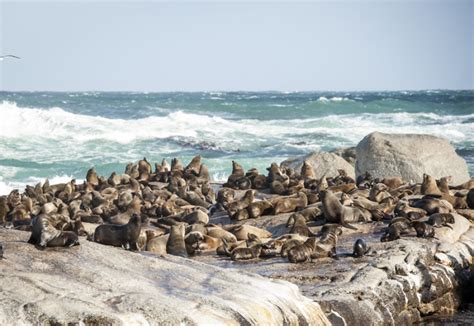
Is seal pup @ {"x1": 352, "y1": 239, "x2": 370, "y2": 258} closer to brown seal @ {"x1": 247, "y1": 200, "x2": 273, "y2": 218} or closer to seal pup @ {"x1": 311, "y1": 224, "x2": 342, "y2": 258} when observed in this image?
seal pup @ {"x1": 311, "y1": 224, "x2": 342, "y2": 258}

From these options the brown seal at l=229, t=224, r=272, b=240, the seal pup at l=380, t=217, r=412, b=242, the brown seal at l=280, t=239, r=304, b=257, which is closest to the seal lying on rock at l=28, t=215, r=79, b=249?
the brown seal at l=280, t=239, r=304, b=257

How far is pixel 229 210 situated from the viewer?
1298cm

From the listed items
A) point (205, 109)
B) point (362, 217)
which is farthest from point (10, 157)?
point (205, 109)

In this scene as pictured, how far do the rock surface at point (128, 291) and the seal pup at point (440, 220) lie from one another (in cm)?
403

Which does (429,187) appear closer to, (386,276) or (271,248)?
(271,248)

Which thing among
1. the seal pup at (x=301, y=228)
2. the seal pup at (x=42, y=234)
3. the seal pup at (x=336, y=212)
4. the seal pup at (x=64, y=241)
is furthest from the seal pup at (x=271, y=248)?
the seal pup at (x=42, y=234)

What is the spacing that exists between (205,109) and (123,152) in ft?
97.8

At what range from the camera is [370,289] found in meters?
8.25

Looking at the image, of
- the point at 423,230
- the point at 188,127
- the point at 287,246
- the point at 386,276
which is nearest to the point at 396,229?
the point at 423,230

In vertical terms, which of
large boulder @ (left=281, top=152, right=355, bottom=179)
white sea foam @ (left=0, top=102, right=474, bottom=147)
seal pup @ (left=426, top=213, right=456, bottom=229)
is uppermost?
seal pup @ (left=426, top=213, right=456, bottom=229)

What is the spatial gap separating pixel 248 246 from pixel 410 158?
7741mm

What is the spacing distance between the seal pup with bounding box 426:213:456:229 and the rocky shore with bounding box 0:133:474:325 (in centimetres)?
2

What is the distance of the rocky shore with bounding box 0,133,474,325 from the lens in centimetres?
622

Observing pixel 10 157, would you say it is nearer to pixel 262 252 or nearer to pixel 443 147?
pixel 443 147
